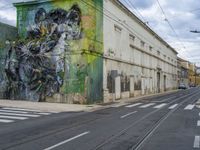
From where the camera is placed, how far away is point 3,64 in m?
33.7

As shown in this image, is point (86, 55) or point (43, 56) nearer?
point (86, 55)

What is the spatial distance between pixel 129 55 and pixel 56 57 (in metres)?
14.9

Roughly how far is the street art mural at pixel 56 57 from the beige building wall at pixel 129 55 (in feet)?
9.59

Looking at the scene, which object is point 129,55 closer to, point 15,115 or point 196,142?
point 15,115

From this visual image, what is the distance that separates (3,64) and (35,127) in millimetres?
20528

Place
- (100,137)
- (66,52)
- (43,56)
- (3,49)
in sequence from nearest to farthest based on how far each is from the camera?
(100,137) < (66,52) < (43,56) < (3,49)

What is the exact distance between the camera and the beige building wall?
1379 inches

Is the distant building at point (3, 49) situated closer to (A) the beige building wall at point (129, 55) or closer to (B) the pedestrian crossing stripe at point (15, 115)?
(A) the beige building wall at point (129, 55)

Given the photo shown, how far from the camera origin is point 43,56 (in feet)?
105

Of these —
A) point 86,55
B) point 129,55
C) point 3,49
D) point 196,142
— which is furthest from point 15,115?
point 129,55

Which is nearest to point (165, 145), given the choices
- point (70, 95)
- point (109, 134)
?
point (109, 134)

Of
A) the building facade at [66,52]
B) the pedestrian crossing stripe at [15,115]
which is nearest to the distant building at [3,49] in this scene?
the building facade at [66,52]

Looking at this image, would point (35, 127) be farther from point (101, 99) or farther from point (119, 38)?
point (119, 38)

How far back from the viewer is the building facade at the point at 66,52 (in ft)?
99.4
